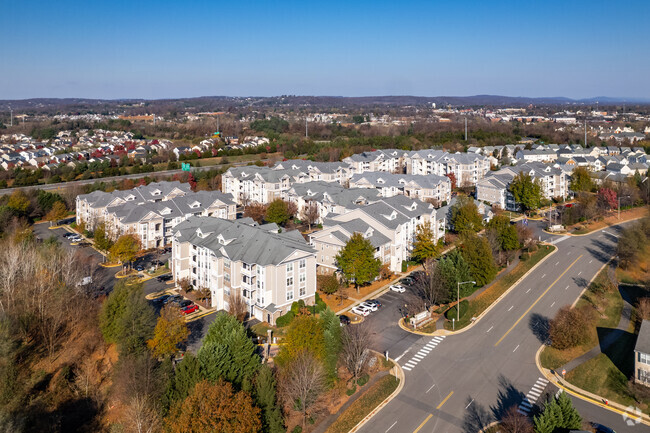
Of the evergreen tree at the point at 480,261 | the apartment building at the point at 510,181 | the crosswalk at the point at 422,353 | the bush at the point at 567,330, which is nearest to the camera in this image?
the crosswalk at the point at 422,353

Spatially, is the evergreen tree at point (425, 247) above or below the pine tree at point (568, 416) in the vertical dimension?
above

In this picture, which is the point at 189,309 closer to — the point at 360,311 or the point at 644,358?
the point at 360,311

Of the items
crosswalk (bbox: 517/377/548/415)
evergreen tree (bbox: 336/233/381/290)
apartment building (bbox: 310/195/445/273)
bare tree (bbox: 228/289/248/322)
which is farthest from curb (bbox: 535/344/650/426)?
bare tree (bbox: 228/289/248/322)

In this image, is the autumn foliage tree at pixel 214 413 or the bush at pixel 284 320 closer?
the autumn foliage tree at pixel 214 413

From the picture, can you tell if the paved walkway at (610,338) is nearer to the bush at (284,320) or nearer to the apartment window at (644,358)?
the apartment window at (644,358)

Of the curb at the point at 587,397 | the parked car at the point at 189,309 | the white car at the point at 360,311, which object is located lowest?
the curb at the point at 587,397

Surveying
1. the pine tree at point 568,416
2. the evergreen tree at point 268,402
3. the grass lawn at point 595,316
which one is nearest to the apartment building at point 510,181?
Result: the grass lawn at point 595,316

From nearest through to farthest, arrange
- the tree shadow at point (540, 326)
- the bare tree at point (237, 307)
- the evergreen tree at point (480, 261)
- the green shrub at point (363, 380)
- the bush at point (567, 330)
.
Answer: the green shrub at point (363, 380), the bush at point (567, 330), the tree shadow at point (540, 326), the bare tree at point (237, 307), the evergreen tree at point (480, 261)
